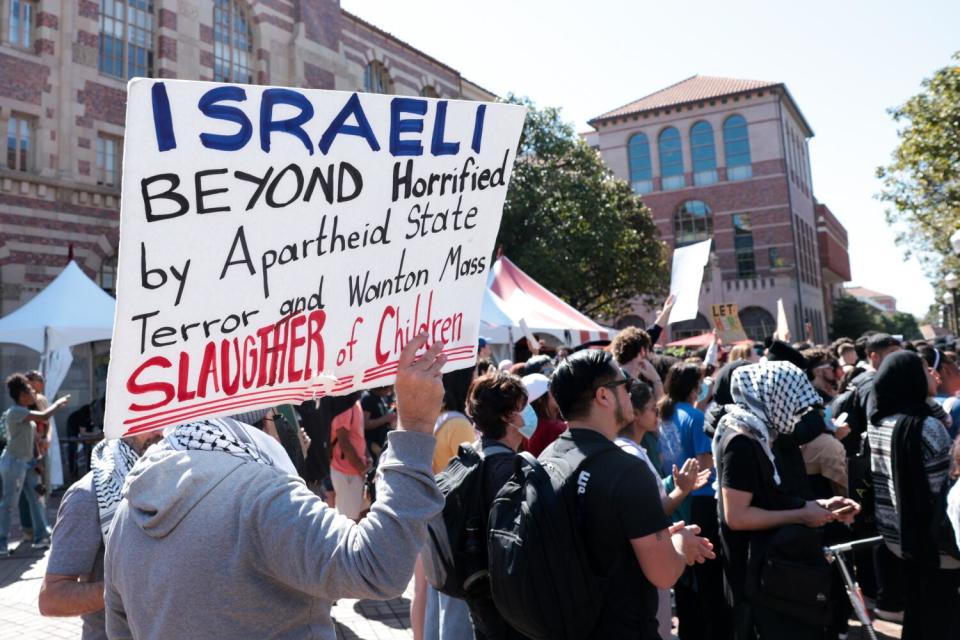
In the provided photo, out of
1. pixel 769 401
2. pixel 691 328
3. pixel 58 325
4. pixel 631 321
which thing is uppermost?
pixel 631 321

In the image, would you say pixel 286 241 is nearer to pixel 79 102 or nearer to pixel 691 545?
pixel 691 545

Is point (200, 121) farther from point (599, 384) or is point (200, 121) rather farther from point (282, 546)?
point (599, 384)

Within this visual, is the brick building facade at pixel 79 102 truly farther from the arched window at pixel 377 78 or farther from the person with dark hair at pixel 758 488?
the person with dark hair at pixel 758 488

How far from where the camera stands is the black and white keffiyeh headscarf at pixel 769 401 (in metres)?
3.41

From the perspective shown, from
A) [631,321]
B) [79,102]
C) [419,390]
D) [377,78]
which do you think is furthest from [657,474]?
[631,321]

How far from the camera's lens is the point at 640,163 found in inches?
1853

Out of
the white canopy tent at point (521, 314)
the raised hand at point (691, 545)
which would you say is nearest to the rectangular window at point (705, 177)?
the white canopy tent at point (521, 314)

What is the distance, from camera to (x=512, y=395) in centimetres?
Result: 346

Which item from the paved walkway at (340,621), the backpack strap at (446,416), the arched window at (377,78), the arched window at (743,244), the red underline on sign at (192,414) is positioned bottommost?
the paved walkway at (340,621)

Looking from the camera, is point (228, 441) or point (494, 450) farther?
point (494, 450)

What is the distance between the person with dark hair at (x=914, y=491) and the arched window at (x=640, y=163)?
44303 mm

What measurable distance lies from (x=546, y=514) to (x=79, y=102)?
758 inches

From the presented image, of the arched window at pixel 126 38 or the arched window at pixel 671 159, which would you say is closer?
the arched window at pixel 126 38

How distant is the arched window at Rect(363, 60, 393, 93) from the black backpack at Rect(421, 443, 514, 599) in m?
25.7
